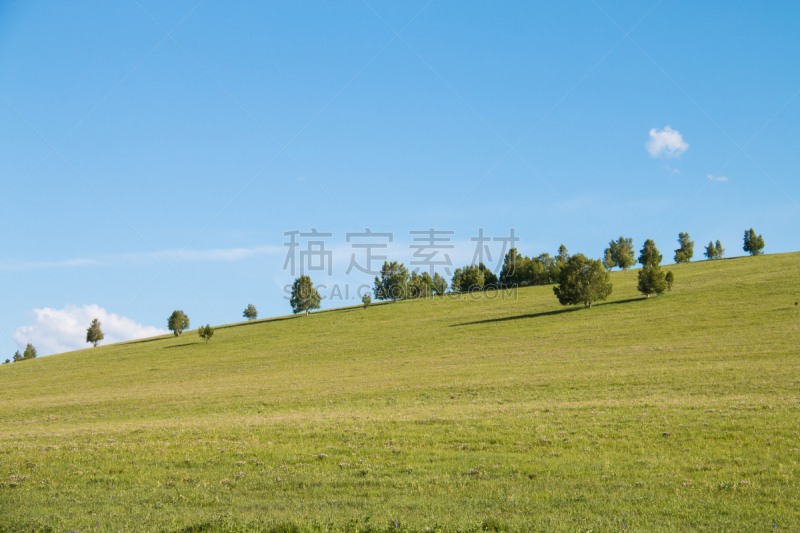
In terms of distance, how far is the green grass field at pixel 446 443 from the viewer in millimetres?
11133

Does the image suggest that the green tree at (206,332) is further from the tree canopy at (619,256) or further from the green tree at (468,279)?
the tree canopy at (619,256)

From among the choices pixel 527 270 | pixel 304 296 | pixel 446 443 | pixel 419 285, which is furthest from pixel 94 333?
pixel 446 443

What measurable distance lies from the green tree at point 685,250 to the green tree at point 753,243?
16.4 m

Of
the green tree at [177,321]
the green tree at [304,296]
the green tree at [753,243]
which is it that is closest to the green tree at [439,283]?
the green tree at [304,296]

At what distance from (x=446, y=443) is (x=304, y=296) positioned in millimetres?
112344

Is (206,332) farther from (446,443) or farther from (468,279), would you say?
(446,443)

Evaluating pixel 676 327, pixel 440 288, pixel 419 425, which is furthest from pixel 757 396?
pixel 440 288

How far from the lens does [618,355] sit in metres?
47.2

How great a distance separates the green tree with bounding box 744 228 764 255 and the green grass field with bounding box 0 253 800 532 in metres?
133

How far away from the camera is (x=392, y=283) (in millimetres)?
147375

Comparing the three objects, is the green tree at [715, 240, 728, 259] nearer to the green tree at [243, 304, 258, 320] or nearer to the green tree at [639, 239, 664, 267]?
the green tree at [639, 239, 664, 267]

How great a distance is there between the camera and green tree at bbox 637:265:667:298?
3273 inches

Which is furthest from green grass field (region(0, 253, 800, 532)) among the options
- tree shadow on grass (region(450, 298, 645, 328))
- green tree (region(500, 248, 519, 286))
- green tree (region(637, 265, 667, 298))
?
green tree (region(500, 248, 519, 286))

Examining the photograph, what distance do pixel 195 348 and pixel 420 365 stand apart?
55.6 meters
